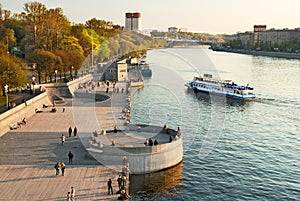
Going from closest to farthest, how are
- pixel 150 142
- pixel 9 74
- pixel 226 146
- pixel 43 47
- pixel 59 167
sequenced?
pixel 59 167 < pixel 150 142 < pixel 226 146 < pixel 9 74 < pixel 43 47

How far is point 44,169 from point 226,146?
18410 millimetres

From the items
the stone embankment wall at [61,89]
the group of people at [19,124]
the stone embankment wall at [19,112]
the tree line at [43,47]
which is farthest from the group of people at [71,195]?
the stone embankment wall at [61,89]

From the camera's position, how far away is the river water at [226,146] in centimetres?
2430

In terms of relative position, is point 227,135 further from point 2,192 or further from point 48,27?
point 48,27

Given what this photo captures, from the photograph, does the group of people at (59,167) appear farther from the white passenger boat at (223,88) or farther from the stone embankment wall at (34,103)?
the white passenger boat at (223,88)

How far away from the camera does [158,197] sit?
22.6m

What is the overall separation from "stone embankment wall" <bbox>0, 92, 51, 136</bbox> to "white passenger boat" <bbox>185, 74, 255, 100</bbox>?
111ft

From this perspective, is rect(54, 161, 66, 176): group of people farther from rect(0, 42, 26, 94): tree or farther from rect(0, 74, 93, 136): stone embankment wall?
rect(0, 42, 26, 94): tree

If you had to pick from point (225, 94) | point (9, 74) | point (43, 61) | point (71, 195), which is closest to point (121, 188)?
point (71, 195)

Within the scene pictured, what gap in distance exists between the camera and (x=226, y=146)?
3456cm

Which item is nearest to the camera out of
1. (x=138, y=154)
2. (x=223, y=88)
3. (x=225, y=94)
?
(x=138, y=154)

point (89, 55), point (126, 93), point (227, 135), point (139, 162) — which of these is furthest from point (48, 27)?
point (139, 162)

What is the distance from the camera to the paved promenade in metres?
19.9

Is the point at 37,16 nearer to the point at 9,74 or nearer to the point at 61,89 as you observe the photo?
the point at 61,89
